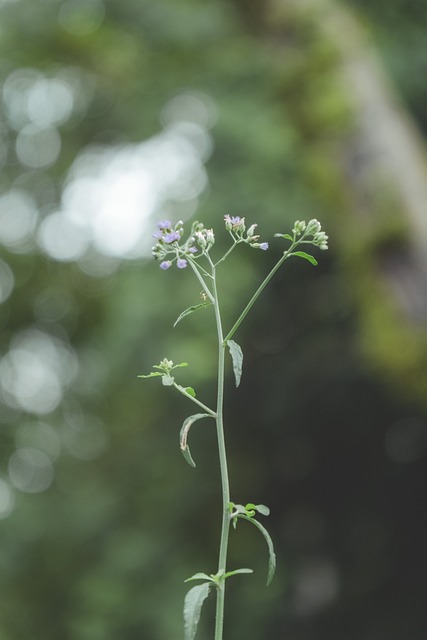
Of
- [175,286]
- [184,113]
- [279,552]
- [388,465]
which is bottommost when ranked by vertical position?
[279,552]

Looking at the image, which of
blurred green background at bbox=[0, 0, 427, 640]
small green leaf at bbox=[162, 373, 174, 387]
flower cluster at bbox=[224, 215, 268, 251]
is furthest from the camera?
blurred green background at bbox=[0, 0, 427, 640]

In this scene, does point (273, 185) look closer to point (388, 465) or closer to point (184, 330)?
point (184, 330)

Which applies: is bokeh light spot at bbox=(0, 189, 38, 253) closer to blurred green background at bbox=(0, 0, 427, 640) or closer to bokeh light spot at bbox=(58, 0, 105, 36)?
blurred green background at bbox=(0, 0, 427, 640)

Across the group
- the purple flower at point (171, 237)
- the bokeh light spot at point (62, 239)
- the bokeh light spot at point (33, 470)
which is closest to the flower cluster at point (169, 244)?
the purple flower at point (171, 237)

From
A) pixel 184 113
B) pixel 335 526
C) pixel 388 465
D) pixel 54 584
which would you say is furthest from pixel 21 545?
pixel 184 113

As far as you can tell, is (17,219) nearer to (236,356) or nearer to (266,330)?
(266,330)

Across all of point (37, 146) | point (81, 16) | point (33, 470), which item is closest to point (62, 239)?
point (37, 146)

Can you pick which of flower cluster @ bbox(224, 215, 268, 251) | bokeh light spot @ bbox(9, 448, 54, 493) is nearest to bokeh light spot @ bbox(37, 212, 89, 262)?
bokeh light spot @ bbox(9, 448, 54, 493)
